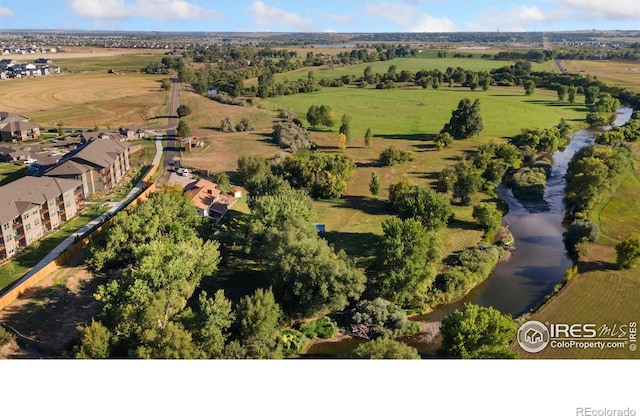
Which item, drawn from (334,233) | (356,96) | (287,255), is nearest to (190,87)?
(356,96)

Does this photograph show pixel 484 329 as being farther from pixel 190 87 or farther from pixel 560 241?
pixel 190 87

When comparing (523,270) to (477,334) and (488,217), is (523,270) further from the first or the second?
(477,334)

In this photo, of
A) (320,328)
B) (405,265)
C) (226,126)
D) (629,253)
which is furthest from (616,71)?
(320,328)

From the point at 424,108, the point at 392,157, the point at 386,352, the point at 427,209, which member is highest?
the point at 424,108

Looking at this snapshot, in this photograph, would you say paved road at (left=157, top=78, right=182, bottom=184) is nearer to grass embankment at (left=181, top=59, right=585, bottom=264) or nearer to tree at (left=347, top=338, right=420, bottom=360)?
grass embankment at (left=181, top=59, right=585, bottom=264)

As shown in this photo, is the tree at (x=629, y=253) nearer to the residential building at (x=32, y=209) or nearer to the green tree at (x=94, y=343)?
the green tree at (x=94, y=343)
